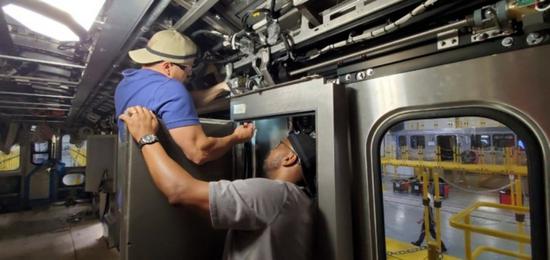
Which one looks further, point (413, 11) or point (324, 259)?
point (324, 259)

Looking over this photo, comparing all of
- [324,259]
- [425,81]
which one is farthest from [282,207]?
[425,81]

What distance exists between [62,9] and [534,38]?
77.3 inches

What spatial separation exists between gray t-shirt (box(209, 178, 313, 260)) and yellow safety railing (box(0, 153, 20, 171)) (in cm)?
1002

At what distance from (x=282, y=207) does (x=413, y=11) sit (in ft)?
2.90

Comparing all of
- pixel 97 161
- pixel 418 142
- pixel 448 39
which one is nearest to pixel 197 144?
pixel 448 39

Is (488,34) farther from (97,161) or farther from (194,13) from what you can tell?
(97,161)

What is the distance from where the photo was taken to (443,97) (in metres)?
0.95

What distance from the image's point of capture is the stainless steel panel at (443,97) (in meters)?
0.78

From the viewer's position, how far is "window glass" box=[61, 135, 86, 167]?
8.75 metres

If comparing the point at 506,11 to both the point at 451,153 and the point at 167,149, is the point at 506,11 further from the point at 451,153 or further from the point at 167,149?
the point at 451,153

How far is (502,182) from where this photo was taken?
22.4ft

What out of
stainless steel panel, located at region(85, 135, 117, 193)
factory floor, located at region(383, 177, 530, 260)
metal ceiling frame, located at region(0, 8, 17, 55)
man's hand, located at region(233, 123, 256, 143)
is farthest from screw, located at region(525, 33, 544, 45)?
stainless steel panel, located at region(85, 135, 117, 193)

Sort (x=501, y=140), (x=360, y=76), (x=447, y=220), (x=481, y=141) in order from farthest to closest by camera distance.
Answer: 1. (x=447, y=220)
2. (x=481, y=141)
3. (x=501, y=140)
4. (x=360, y=76)

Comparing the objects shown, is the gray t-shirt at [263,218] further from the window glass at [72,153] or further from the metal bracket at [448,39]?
the window glass at [72,153]
